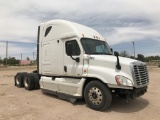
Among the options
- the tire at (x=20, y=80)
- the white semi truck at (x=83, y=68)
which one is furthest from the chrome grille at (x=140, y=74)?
the tire at (x=20, y=80)

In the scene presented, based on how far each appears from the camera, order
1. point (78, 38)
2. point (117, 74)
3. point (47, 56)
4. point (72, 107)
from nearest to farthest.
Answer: point (117, 74) → point (72, 107) → point (78, 38) → point (47, 56)

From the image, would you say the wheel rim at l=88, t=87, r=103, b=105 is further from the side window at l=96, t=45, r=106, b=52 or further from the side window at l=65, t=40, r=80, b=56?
the side window at l=96, t=45, r=106, b=52

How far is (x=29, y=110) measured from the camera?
708 centimetres

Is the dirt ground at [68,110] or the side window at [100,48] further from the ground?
the side window at [100,48]

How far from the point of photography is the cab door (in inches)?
313

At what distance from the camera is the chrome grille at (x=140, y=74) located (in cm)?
682

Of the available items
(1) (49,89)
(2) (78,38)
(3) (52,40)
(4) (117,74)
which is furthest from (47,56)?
(4) (117,74)

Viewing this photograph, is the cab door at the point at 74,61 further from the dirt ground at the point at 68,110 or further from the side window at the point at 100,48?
the dirt ground at the point at 68,110

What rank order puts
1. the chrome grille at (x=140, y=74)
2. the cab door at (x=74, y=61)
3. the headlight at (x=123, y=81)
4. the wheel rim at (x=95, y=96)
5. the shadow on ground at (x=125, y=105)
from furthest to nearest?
the cab door at (x=74, y=61), the shadow on ground at (x=125, y=105), the wheel rim at (x=95, y=96), the chrome grille at (x=140, y=74), the headlight at (x=123, y=81)

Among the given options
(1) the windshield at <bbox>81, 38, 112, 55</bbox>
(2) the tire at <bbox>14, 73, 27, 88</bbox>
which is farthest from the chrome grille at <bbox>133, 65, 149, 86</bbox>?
(2) the tire at <bbox>14, 73, 27, 88</bbox>

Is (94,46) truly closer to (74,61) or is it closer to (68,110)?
(74,61)

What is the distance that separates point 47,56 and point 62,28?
1.64 m

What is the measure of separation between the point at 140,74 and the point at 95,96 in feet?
5.68

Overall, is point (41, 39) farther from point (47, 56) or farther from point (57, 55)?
point (57, 55)
